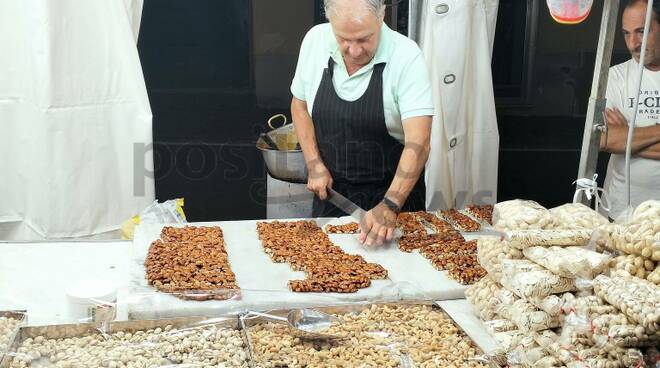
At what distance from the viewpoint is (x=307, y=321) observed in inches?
81.3

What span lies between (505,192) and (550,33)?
130 centimetres

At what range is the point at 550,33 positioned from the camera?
5480 mm

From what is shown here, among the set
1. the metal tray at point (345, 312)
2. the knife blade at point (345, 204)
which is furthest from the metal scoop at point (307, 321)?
the knife blade at point (345, 204)

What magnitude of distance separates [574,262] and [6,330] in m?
1.52

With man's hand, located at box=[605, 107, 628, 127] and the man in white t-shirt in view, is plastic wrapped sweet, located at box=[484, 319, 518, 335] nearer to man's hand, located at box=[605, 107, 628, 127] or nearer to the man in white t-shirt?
the man in white t-shirt

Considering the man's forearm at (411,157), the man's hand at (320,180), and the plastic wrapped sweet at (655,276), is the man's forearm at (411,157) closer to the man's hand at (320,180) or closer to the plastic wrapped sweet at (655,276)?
the man's hand at (320,180)

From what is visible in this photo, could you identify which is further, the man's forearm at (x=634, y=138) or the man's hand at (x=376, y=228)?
the man's forearm at (x=634, y=138)

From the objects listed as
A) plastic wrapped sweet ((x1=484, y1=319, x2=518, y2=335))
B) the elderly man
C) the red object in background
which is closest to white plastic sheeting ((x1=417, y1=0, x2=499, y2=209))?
the elderly man

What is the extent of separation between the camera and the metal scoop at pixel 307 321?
78.5 inches

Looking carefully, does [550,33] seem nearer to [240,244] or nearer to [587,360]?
[240,244]

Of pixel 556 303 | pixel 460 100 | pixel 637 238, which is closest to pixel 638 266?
pixel 637 238

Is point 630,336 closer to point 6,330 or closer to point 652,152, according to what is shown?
point 6,330

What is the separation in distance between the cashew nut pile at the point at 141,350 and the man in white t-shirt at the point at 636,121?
2212 millimetres

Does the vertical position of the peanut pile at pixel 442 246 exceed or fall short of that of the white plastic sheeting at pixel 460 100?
it falls short
